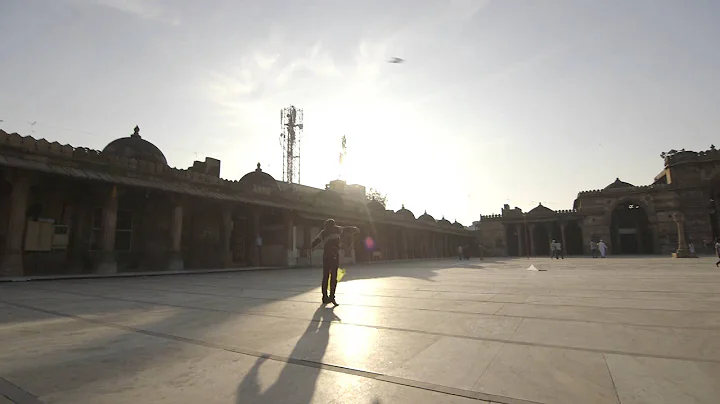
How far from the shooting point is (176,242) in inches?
690

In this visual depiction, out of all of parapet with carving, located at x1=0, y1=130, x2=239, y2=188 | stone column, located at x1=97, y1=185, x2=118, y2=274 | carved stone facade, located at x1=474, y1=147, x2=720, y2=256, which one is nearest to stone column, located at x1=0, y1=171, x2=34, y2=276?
parapet with carving, located at x1=0, y1=130, x2=239, y2=188

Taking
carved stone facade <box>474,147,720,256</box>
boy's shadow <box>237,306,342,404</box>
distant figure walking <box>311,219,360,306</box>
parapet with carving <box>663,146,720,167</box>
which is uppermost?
parapet with carving <box>663,146,720,167</box>

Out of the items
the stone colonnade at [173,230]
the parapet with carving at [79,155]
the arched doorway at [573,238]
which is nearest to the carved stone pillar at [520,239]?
the arched doorway at [573,238]

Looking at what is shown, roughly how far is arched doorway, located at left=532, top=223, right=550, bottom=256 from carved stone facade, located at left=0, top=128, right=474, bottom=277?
37826mm

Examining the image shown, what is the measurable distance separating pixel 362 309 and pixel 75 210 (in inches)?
639

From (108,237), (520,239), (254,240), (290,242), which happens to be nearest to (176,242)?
(108,237)

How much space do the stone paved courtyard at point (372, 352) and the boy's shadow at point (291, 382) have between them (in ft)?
0.05

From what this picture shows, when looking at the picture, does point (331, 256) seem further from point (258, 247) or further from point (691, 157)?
point (691, 157)

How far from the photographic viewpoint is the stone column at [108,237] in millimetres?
14470

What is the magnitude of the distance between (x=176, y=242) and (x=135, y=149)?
7.76m

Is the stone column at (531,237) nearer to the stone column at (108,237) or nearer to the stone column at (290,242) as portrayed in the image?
the stone column at (290,242)

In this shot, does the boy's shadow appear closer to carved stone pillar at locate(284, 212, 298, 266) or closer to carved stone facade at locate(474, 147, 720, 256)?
carved stone pillar at locate(284, 212, 298, 266)

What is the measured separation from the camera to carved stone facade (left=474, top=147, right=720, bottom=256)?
41219mm

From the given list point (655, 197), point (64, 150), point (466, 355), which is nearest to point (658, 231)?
point (655, 197)
